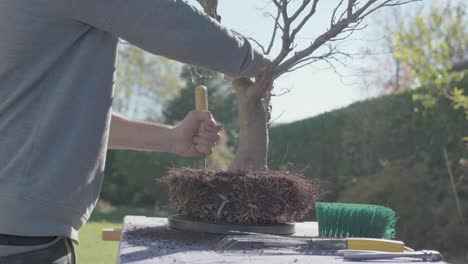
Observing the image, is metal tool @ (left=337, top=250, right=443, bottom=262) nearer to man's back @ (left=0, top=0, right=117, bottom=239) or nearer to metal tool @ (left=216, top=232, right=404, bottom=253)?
metal tool @ (left=216, top=232, right=404, bottom=253)

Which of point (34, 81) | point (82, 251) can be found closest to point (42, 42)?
point (34, 81)

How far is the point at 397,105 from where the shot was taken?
8305 mm

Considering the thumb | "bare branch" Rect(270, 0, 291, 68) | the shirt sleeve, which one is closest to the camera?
the shirt sleeve

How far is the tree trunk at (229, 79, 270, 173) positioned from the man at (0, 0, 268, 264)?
0.80 meters

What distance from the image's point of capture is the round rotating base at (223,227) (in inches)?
75.5

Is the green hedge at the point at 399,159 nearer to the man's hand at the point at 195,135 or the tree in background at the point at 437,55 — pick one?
A: the tree in background at the point at 437,55

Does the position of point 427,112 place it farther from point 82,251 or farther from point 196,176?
point 196,176

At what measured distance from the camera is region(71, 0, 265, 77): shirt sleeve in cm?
141

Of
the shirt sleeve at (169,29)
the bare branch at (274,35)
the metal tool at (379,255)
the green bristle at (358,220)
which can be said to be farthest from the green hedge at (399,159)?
the shirt sleeve at (169,29)

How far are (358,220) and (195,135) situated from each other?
565mm

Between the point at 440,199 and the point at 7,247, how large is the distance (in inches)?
264

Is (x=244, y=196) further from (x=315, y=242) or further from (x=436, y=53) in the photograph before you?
(x=436, y=53)

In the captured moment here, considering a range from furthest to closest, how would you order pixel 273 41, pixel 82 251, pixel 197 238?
pixel 82 251, pixel 273 41, pixel 197 238

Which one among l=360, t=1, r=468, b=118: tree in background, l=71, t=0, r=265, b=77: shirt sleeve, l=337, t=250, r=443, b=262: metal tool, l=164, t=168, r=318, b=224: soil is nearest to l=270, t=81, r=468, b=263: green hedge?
l=360, t=1, r=468, b=118: tree in background
